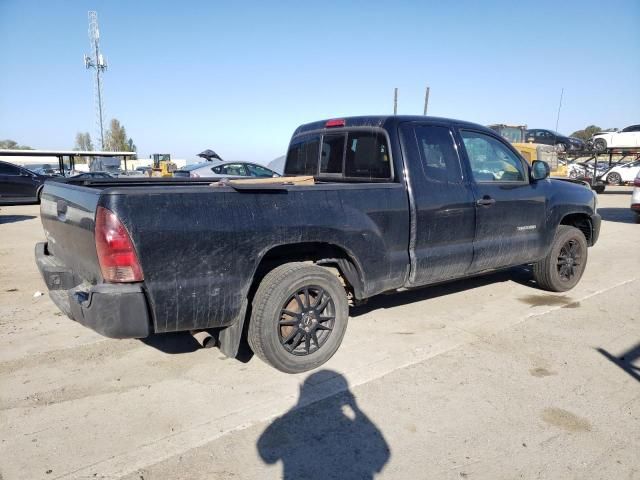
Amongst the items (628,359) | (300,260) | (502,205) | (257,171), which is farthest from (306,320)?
(257,171)

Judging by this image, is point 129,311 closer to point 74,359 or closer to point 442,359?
point 74,359

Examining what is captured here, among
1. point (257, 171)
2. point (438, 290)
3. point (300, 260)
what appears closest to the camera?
point (300, 260)

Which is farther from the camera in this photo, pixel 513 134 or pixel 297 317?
pixel 513 134

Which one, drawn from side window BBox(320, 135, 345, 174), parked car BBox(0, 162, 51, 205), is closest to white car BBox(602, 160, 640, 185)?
side window BBox(320, 135, 345, 174)

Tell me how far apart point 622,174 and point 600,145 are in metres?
7.46

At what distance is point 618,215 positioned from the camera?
13969mm

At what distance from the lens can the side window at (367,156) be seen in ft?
13.8

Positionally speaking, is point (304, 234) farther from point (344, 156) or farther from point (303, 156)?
point (303, 156)

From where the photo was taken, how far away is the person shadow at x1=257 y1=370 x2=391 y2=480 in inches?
99.8

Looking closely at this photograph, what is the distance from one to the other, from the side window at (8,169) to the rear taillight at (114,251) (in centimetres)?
1588

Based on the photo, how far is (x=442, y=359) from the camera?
3.87m

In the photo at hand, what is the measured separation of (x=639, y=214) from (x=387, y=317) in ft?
35.0

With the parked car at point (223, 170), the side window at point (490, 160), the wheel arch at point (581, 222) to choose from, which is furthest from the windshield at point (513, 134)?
the side window at point (490, 160)

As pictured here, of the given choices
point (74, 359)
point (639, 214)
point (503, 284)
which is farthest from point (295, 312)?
point (639, 214)
